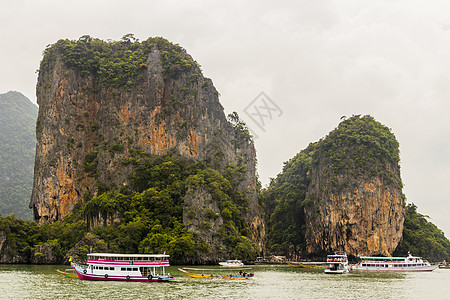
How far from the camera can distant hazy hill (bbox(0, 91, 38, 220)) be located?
116 m

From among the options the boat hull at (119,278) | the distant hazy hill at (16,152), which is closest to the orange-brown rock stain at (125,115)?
the distant hazy hill at (16,152)

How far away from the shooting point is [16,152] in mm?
139250

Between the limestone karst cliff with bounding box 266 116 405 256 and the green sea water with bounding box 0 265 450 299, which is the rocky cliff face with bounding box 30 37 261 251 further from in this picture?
the green sea water with bounding box 0 265 450 299

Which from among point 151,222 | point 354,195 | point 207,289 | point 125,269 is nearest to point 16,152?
point 151,222

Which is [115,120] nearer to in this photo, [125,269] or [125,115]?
[125,115]

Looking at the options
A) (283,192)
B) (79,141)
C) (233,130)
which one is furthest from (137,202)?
(283,192)

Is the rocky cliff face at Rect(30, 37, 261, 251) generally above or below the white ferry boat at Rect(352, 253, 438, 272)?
above

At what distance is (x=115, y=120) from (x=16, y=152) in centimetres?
6193

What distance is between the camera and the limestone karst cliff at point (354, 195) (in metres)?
86.1

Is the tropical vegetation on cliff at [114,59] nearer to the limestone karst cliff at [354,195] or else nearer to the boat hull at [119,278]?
the limestone karst cliff at [354,195]

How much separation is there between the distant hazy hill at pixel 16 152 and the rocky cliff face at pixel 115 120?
97.5 ft

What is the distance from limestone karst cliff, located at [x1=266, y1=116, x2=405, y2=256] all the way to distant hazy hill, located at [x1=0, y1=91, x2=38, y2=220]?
63.2m

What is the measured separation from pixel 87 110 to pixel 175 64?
19260mm

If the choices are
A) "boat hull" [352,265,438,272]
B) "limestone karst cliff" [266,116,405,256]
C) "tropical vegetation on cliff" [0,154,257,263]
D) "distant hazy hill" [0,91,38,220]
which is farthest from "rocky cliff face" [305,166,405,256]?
"distant hazy hill" [0,91,38,220]
